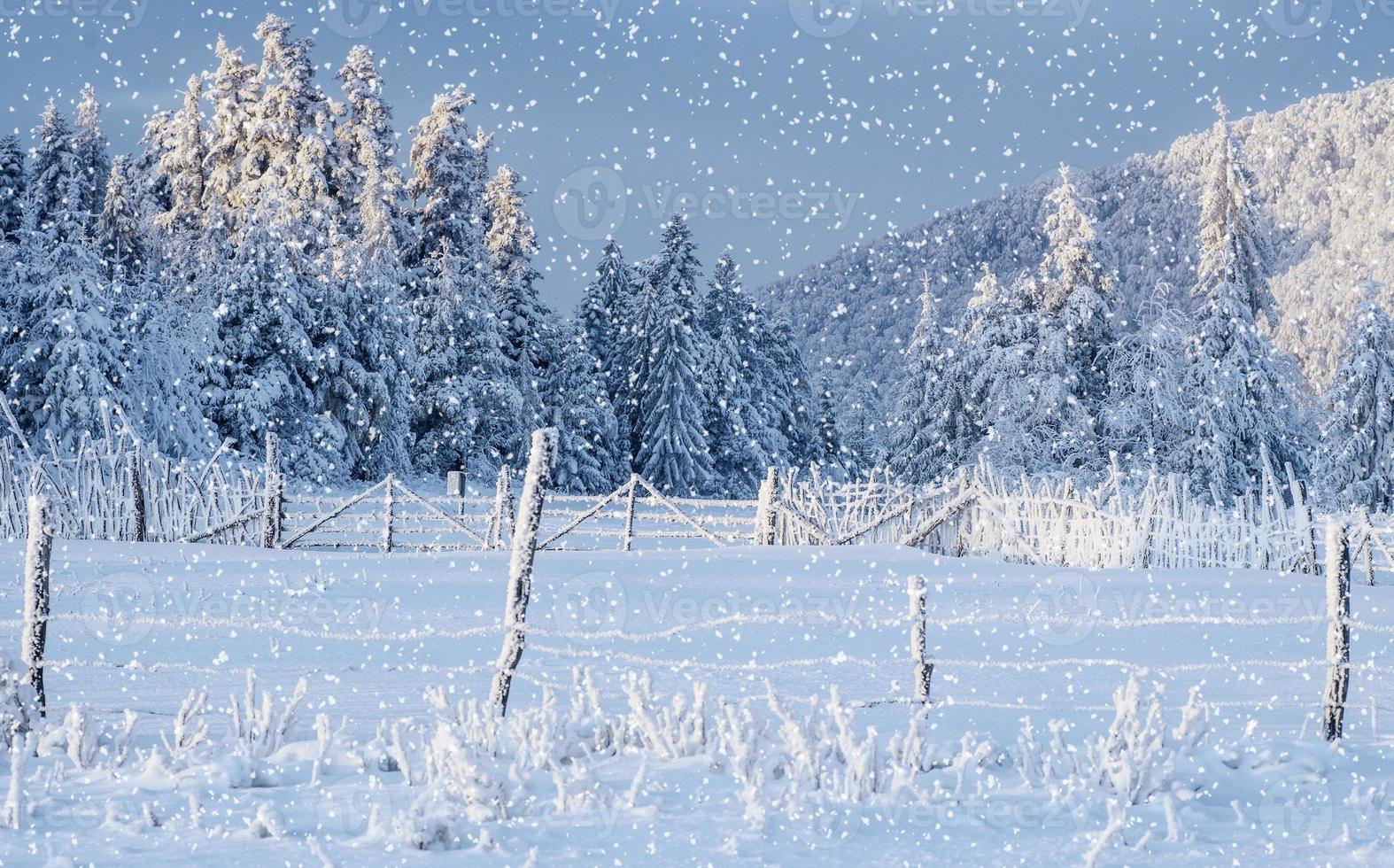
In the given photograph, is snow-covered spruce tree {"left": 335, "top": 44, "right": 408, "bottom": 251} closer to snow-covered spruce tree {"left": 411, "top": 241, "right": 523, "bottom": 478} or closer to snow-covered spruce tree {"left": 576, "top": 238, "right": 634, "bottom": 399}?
snow-covered spruce tree {"left": 411, "top": 241, "right": 523, "bottom": 478}

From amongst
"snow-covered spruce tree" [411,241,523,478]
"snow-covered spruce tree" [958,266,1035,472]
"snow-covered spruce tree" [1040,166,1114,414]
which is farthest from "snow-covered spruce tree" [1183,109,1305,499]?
"snow-covered spruce tree" [411,241,523,478]

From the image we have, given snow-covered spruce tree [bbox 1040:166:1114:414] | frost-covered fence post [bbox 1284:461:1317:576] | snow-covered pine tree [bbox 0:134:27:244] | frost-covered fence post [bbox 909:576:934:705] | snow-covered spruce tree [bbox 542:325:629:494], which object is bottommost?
frost-covered fence post [bbox 909:576:934:705]

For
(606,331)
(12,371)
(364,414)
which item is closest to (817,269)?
(606,331)

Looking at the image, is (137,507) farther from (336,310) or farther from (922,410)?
(922,410)

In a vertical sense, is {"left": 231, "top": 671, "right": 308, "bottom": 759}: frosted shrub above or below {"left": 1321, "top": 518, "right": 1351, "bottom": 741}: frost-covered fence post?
below

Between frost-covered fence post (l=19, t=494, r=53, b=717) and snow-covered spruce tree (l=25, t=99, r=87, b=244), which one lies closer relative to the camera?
frost-covered fence post (l=19, t=494, r=53, b=717)

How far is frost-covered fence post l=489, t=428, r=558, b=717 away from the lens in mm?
7027

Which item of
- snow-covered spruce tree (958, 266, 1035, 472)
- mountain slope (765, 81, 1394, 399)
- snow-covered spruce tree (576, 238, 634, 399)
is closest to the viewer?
snow-covered spruce tree (958, 266, 1035, 472)

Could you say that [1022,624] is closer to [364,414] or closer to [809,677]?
[809,677]

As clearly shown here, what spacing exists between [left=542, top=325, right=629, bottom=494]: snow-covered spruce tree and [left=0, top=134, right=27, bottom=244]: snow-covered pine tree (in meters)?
17.1

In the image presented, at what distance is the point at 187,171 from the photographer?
33.2 meters

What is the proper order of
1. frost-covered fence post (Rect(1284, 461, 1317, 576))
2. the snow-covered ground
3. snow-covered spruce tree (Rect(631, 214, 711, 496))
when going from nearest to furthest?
1. the snow-covered ground
2. frost-covered fence post (Rect(1284, 461, 1317, 576))
3. snow-covered spruce tree (Rect(631, 214, 711, 496))

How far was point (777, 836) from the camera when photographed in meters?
5.19

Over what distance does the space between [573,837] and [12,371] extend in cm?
2365
